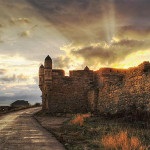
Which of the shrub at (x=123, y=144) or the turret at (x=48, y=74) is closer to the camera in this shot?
the shrub at (x=123, y=144)

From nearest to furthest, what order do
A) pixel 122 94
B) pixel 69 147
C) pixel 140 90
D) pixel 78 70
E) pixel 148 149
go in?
pixel 148 149, pixel 69 147, pixel 140 90, pixel 122 94, pixel 78 70

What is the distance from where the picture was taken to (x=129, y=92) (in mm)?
26531

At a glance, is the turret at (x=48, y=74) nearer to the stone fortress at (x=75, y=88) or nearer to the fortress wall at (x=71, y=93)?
the stone fortress at (x=75, y=88)

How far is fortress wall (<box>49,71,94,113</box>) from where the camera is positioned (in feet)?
142

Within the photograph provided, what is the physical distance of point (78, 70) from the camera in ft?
146

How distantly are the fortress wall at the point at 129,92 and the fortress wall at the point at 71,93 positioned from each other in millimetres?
9059

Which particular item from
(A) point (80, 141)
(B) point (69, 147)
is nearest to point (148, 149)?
(B) point (69, 147)

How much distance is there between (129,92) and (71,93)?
18.0 m

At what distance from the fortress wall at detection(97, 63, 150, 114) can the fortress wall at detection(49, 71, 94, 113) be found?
29.7ft

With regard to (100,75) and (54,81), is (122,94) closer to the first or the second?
(100,75)

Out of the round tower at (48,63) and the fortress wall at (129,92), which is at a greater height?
the round tower at (48,63)

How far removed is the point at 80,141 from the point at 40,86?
3289 centimetres

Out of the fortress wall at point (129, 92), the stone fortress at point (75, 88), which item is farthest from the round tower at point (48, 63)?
the fortress wall at point (129, 92)

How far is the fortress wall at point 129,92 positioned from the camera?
23156 millimetres
